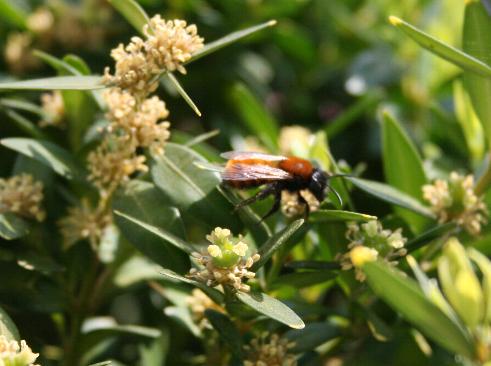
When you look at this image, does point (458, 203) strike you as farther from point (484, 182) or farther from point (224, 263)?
point (224, 263)

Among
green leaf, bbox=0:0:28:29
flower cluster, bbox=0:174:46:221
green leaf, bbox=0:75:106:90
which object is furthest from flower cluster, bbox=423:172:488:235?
green leaf, bbox=0:0:28:29

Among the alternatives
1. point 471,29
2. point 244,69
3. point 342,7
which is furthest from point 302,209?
point 342,7

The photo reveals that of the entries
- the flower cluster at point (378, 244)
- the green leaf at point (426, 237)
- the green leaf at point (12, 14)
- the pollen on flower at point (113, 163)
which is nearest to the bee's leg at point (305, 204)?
the flower cluster at point (378, 244)

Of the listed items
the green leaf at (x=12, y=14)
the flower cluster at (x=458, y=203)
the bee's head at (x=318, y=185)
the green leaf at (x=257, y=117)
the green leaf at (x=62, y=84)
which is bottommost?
the flower cluster at (x=458, y=203)

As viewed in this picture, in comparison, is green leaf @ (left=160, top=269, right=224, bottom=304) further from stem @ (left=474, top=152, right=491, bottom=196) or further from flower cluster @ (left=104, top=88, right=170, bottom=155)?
stem @ (left=474, top=152, right=491, bottom=196)

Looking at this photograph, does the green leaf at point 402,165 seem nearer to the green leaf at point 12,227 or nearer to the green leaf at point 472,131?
the green leaf at point 472,131

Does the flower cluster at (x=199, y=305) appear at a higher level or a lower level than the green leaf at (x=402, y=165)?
lower

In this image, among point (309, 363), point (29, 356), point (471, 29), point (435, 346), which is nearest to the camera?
point (29, 356)

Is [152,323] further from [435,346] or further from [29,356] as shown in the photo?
[29,356]
